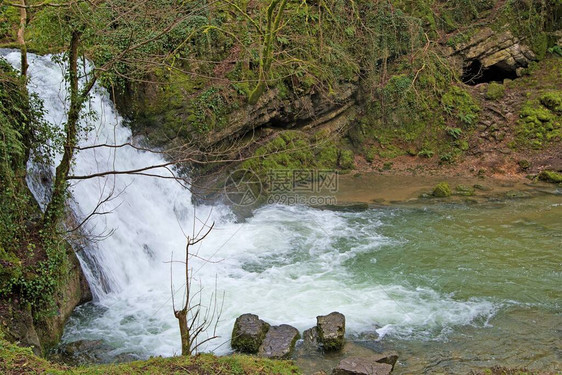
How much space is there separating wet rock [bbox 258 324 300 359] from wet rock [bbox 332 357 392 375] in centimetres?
79

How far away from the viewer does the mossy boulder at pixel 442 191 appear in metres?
12.3

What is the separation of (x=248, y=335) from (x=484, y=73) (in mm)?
13848

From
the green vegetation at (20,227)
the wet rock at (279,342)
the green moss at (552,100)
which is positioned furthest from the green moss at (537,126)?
the green vegetation at (20,227)

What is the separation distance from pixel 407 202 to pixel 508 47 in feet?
24.6

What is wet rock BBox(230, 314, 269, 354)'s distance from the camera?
6051mm

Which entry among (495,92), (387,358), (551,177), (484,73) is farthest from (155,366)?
(484,73)

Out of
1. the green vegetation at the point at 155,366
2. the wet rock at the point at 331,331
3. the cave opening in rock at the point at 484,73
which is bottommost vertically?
the wet rock at the point at 331,331

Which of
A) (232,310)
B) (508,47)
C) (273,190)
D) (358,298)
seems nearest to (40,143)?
(232,310)

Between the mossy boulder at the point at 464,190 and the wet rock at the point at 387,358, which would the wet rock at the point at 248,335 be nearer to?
the wet rock at the point at 387,358

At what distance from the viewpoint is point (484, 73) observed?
1623 cm

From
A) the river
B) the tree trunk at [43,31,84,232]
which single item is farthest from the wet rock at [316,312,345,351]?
the tree trunk at [43,31,84,232]

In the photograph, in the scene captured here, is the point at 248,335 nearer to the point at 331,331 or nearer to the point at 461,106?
the point at 331,331

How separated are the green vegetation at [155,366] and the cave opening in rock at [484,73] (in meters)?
13.7

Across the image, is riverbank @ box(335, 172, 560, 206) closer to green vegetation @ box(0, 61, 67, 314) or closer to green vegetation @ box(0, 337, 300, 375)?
green vegetation @ box(0, 61, 67, 314)
